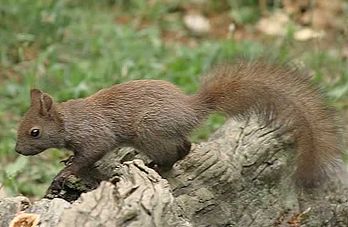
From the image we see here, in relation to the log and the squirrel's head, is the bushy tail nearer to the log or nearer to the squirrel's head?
the log

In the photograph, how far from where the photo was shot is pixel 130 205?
312 centimetres

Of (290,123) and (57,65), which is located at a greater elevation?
(290,123)

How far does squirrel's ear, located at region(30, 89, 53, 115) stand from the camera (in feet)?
13.1

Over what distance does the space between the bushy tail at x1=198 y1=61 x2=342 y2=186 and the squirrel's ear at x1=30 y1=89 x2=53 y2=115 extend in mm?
671

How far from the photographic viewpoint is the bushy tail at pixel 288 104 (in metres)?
4.15

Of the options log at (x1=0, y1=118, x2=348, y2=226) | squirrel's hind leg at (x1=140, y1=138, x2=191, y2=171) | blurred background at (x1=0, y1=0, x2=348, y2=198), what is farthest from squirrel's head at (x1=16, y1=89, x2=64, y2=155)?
blurred background at (x1=0, y1=0, x2=348, y2=198)

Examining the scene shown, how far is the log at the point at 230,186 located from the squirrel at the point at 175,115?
0.07m

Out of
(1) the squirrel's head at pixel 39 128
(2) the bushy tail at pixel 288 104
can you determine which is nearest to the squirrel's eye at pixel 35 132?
(1) the squirrel's head at pixel 39 128

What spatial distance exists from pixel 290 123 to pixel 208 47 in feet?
Result: 8.77

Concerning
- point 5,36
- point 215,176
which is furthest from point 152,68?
point 215,176

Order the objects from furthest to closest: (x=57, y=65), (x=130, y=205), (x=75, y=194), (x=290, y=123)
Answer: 1. (x=57, y=65)
2. (x=290, y=123)
3. (x=75, y=194)
4. (x=130, y=205)

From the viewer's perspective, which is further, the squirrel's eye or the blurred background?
the blurred background

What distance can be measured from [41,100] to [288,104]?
108cm

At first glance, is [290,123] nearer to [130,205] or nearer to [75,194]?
[75,194]
